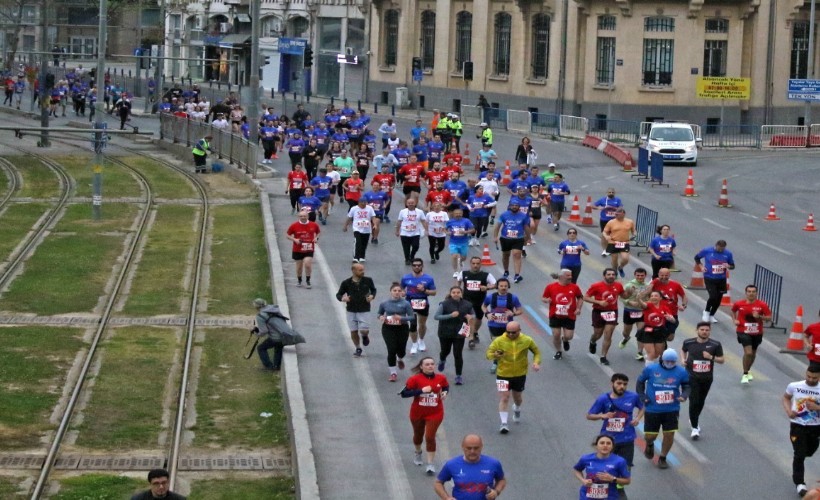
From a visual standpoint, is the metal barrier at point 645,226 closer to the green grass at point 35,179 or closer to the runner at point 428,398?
the green grass at point 35,179

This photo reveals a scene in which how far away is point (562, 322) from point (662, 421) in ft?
16.6

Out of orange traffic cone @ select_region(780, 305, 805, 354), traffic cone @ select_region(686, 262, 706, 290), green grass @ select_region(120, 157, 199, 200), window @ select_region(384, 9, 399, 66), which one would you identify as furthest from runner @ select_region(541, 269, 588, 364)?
window @ select_region(384, 9, 399, 66)

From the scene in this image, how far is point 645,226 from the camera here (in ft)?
111

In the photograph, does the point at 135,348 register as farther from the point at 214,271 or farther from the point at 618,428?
the point at 618,428

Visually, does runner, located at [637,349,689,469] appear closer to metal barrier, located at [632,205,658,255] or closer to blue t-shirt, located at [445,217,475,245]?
blue t-shirt, located at [445,217,475,245]

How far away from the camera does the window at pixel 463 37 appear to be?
73750mm

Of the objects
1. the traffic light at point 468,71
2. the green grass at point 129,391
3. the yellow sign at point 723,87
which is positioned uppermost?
the traffic light at point 468,71

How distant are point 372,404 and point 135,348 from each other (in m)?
5.24

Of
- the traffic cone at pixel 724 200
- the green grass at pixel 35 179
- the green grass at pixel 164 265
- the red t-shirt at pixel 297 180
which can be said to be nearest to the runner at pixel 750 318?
the green grass at pixel 164 265

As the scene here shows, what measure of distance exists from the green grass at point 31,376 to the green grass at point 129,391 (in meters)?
0.48

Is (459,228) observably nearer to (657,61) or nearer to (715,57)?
(657,61)

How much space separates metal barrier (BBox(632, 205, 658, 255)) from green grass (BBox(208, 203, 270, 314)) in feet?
25.0

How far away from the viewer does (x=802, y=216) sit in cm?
3969

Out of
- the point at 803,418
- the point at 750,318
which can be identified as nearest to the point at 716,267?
the point at 750,318
